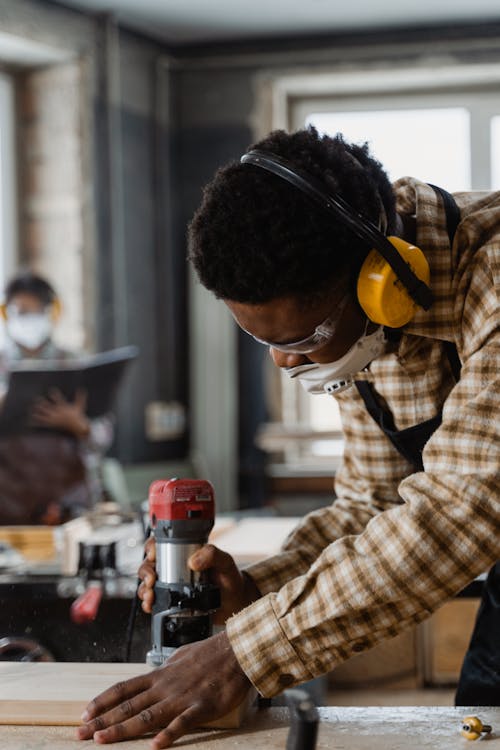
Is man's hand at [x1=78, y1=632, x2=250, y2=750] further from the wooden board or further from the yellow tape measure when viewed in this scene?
the yellow tape measure

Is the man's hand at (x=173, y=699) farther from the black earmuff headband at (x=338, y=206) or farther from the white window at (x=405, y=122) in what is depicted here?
the white window at (x=405, y=122)

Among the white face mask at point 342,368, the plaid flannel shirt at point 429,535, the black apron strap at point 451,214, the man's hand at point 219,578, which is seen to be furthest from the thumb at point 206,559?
the black apron strap at point 451,214

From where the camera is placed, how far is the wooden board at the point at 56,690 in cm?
134

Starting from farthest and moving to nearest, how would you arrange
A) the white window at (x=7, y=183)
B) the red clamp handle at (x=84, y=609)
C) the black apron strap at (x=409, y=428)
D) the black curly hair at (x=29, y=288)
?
1. the white window at (x=7, y=183)
2. the black curly hair at (x=29, y=288)
3. the red clamp handle at (x=84, y=609)
4. the black apron strap at (x=409, y=428)

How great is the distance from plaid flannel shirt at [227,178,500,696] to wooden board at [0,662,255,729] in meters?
0.14

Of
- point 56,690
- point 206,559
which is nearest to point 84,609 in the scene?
point 56,690

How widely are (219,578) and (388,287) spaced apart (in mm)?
505

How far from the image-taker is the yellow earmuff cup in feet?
4.19

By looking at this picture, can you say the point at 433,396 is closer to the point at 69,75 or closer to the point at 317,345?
the point at 317,345

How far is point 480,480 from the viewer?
117cm

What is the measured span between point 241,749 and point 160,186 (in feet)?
16.5

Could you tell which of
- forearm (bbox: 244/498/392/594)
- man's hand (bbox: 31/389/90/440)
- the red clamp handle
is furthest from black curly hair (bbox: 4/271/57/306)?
forearm (bbox: 244/498/392/594)

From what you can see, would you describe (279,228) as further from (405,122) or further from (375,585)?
(405,122)

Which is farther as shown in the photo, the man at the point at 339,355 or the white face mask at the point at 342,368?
the white face mask at the point at 342,368
